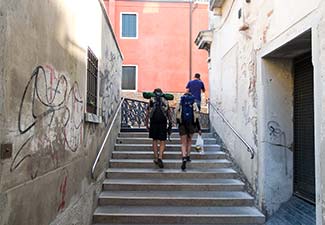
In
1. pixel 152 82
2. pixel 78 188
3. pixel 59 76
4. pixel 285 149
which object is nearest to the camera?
pixel 59 76

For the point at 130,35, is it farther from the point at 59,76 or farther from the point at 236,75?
the point at 59,76

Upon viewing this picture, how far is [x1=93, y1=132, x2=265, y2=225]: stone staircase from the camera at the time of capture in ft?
18.0

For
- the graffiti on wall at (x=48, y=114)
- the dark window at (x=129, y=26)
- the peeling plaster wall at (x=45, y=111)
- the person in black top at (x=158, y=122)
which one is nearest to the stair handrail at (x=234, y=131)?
the person in black top at (x=158, y=122)

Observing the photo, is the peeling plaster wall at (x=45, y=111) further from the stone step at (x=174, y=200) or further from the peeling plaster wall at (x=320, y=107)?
the peeling plaster wall at (x=320, y=107)

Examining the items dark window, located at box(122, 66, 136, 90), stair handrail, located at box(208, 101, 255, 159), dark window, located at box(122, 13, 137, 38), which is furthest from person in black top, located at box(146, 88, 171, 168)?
dark window, located at box(122, 13, 137, 38)

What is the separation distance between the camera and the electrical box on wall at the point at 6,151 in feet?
7.16

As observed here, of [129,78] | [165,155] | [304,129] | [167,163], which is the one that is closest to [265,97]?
[304,129]

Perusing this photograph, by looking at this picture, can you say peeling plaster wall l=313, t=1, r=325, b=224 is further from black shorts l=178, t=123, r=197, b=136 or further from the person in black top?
the person in black top

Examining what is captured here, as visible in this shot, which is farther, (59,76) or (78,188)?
(78,188)

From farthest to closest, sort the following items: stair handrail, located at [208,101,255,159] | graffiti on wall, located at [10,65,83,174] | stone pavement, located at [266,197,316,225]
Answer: stair handrail, located at [208,101,255,159]
stone pavement, located at [266,197,316,225]
graffiti on wall, located at [10,65,83,174]

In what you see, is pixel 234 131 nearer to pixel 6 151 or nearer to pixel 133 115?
pixel 133 115

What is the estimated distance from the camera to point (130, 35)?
19.0m

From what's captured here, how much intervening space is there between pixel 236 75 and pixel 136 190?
10.4 feet

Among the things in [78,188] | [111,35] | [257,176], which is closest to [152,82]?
[111,35]
